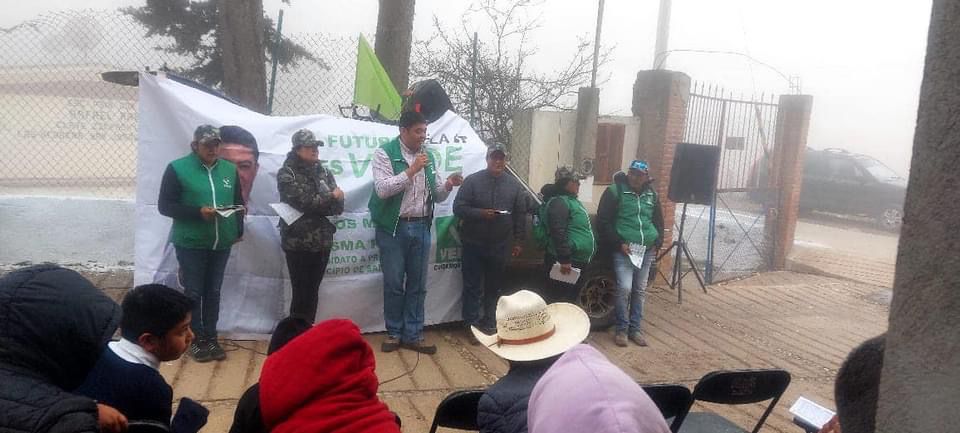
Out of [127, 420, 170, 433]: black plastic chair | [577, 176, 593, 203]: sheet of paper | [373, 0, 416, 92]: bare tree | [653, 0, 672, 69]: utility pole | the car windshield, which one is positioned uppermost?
[653, 0, 672, 69]: utility pole

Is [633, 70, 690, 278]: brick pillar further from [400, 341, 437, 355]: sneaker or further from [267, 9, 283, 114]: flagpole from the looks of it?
[267, 9, 283, 114]: flagpole

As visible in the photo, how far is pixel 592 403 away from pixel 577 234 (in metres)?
4.25

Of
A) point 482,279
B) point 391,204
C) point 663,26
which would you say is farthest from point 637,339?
point 663,26

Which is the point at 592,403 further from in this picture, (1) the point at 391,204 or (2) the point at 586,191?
(2) the point at 586,191

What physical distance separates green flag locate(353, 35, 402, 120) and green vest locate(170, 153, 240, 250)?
1.81m

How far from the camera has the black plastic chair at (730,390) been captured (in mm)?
3107

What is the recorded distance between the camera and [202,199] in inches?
181

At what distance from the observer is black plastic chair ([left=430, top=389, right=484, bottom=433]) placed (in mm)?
2885

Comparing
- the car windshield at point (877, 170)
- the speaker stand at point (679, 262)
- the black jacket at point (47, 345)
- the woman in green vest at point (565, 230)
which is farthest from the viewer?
the car windshield at point (877, 170)

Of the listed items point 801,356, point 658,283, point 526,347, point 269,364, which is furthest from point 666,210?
point 269,364

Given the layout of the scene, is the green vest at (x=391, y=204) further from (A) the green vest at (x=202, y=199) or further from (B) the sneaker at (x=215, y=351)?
(B) the sneaker at (x=215, y=351)

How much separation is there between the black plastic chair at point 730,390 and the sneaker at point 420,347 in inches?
95.3

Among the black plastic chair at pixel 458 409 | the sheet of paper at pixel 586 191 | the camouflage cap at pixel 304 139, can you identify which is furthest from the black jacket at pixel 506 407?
the sheet of paper at pixel 586 191

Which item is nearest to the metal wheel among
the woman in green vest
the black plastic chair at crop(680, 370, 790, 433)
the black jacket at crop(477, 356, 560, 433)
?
the woman in green vest
